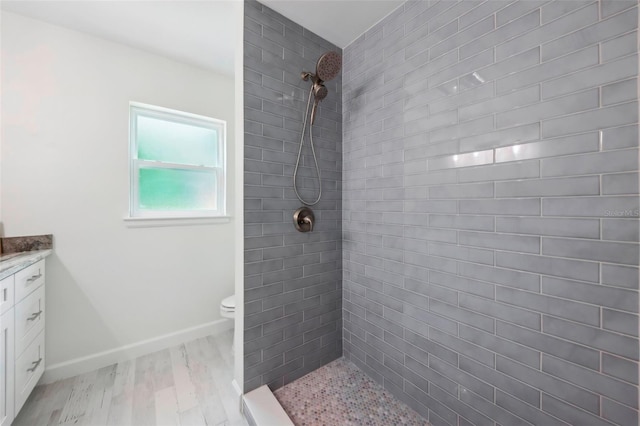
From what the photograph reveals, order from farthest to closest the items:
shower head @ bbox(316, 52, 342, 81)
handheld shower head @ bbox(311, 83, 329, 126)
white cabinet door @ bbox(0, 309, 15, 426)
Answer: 1. handheld shower head @ bbox(311, 83, 329, 126)
2. shower head @ bbox(316, 52, 342, 81)
3. white cabinet door @ bbox(0, 309, 15, 426)

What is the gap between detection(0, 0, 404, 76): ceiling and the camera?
144 centimetres

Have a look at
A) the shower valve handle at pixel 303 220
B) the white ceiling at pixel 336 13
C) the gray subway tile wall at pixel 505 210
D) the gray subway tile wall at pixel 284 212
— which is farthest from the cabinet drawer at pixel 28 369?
the white ceiling at pixel 336 13

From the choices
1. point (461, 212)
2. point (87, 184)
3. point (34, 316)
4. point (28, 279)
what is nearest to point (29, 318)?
point (34, 316)

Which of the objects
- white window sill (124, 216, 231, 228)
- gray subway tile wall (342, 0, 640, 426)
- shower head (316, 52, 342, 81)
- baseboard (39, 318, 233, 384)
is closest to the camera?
gray subway tile wall (342, 0, 640, 426)

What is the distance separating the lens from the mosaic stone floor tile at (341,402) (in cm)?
127

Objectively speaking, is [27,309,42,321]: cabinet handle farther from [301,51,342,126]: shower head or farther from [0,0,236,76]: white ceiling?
[301,51,342,126]: shower head

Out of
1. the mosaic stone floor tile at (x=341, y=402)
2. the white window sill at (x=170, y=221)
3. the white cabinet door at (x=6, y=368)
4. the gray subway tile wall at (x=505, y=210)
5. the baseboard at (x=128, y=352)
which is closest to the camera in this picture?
the gray subway tile wall at (x=505, y=210)

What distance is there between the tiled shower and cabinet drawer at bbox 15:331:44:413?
118 cm

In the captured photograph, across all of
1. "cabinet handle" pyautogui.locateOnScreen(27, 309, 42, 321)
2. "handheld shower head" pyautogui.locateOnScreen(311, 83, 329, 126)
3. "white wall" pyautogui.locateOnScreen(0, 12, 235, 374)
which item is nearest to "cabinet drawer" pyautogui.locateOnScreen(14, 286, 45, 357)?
"cabinet handle" pyautogui.locateOnScreen(27, 309, 42, 321)

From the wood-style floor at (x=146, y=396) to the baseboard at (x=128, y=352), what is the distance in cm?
5

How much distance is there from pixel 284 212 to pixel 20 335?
1563 millimetres

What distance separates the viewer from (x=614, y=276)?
0.78 m

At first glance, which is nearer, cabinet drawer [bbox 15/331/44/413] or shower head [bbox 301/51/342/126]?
cabinet drawer [bbox 15/331/44/413]

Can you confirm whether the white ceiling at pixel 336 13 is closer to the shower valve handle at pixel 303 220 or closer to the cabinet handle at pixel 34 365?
the shower valve handle at pixel 303 220
